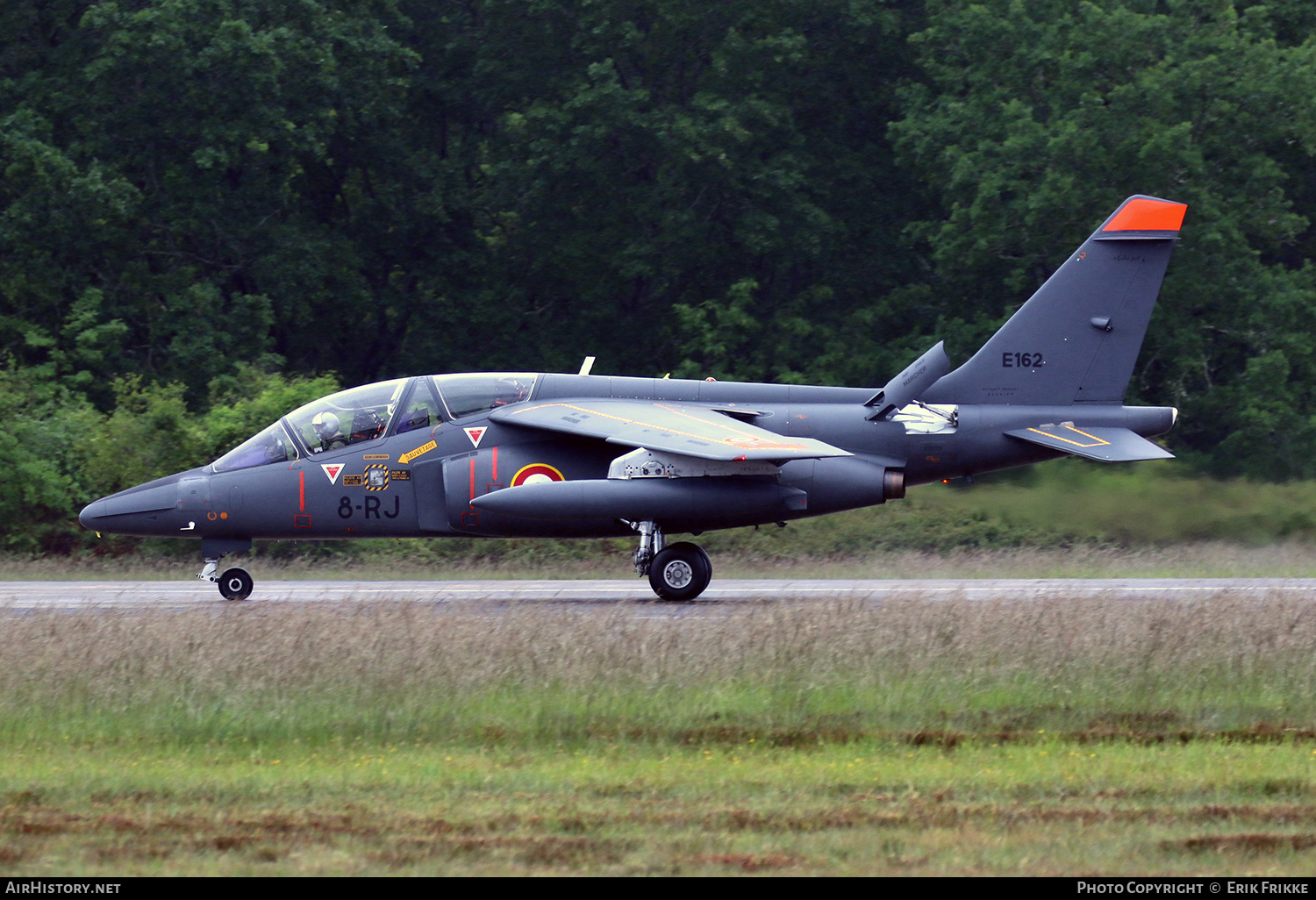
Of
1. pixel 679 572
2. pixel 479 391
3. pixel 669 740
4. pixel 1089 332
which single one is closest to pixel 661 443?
pixel 679 572

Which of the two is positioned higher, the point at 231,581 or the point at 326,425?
the point at 326,425

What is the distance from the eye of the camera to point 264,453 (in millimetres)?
16562

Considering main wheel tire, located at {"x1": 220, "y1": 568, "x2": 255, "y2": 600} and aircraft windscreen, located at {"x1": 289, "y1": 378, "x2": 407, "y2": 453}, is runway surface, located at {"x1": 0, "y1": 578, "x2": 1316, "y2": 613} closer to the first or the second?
main wheel tire, located at {"x1": 220, "y1": 568, "x2": 255, "y2": 600}

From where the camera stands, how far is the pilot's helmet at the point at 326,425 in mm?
16484

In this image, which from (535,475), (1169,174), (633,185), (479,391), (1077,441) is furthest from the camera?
(633,185)

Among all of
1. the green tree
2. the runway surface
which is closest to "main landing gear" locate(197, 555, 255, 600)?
the runway surface

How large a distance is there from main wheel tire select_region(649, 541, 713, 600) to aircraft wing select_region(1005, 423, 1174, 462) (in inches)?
168

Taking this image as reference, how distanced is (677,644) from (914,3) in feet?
101

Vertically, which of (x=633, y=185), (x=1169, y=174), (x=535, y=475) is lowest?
(x=535, y=475)

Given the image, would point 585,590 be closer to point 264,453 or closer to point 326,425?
point 326,425

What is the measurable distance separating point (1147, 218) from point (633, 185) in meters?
20.0

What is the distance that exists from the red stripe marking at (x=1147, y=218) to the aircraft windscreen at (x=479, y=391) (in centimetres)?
769

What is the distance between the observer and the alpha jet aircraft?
1580 centimetres

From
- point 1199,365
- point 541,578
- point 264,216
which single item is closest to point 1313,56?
point 1199,365
